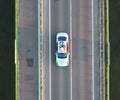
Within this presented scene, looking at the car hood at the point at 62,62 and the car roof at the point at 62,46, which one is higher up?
the car roof at the point at 62,46

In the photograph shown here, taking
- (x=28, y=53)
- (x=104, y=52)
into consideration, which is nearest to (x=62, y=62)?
(x=28, y=53)

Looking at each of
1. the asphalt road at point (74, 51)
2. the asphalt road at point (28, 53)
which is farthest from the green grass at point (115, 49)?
the asphalt road at point (28, 53)

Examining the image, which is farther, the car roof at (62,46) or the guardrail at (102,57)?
the guardrail at (102,57)

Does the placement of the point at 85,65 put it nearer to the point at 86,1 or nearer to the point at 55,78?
the point at 55,78

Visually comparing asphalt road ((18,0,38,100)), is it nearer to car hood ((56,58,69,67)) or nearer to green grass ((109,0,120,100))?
car hood ((56,58,69,67))

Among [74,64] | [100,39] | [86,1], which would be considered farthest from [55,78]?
[86,1]

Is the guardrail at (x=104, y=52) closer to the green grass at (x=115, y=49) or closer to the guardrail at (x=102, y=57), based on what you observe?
the guardrail at (x=102, y=57)
